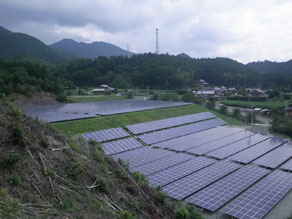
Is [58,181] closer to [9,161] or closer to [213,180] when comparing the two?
[9,161]

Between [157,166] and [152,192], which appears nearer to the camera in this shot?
[152,192]

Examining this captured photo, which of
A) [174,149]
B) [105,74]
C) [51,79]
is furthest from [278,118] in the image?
[105,74]

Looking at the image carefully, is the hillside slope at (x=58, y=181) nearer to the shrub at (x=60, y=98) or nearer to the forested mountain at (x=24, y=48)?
the shrub at (x=60, y=98)

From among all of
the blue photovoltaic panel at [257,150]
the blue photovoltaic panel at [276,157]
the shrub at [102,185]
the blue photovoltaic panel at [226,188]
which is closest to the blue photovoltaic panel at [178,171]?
the blue photovoltaic panel at [226,188]

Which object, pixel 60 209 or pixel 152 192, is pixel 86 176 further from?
pixel 152 192

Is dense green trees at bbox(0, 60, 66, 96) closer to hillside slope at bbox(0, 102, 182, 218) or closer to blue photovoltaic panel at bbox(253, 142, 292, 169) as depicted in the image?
hillside slope at bbox(0, 102, 182, 218)

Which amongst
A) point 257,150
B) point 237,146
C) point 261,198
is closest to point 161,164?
point 261,198
